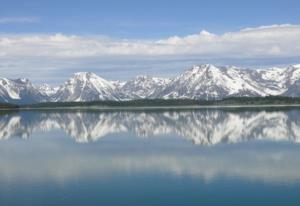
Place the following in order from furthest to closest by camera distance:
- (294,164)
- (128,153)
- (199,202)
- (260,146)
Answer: (260,146), (128,153), (294,164), (199,202)

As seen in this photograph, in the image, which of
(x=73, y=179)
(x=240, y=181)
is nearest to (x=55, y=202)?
(x=73, y=179)

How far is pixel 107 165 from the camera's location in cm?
3809

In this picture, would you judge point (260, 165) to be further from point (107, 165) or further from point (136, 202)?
point (136, 202)

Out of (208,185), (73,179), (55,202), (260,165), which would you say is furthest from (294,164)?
(55,202)

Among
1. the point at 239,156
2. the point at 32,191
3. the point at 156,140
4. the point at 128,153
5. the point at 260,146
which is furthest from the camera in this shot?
the point at 156,140

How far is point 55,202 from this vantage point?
2575 cm

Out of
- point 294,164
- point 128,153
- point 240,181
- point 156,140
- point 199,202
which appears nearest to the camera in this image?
point 199,202

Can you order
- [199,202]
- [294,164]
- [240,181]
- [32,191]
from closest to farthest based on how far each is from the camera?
[199,202] < [32,191] < [240,181] < [294,164]

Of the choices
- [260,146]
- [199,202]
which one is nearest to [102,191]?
[199,202]

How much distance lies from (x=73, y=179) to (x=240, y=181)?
1030 cm

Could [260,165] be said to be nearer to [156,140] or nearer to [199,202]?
[199,202]

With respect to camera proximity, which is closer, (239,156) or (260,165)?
(260,165)

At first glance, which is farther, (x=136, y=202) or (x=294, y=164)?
(x=294, y=164)

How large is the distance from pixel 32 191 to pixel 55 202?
9.94 ft
